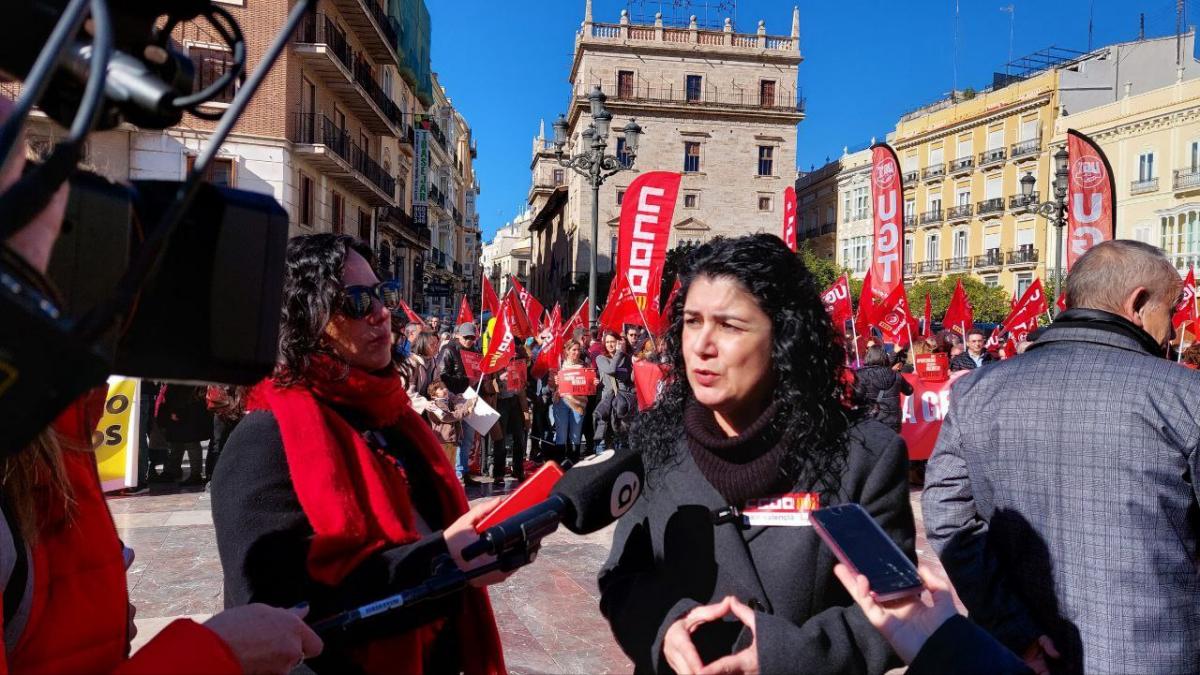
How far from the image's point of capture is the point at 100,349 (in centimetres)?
80

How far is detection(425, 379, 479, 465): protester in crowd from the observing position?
351 inches

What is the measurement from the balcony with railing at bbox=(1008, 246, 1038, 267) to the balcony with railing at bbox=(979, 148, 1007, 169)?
5614 millimetres

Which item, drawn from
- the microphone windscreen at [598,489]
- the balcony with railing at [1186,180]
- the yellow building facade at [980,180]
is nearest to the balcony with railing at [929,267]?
the yellow building facade at [980,180]

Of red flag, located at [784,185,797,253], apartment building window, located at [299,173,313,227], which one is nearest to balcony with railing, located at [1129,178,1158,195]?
red flag, located at [784,185,797,253]

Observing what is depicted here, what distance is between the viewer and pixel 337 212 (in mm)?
30312

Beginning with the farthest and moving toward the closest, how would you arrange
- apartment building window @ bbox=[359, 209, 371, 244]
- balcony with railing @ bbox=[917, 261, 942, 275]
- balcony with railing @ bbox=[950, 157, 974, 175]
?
balcony with railing @ bbox=[917, 261, 942, 275]
balcony with railing @ bbox=[950, 157, 974, 175]
apartment building window @ bbox=[359, 209, 371, 244]

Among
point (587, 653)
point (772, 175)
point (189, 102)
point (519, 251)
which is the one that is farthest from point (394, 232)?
point (519, 251)

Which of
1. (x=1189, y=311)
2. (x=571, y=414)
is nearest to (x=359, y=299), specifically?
(x=571, y=414)

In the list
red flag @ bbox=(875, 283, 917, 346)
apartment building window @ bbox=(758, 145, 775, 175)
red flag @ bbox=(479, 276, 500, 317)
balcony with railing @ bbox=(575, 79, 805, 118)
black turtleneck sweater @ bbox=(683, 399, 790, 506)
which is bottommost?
black turtleneck sweater @ bbox=(683, 399, 790, 506)

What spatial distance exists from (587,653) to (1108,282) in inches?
128

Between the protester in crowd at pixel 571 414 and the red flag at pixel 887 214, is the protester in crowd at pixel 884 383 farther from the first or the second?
the protester in crowd at pixel 571 414

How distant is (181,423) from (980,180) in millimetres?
54150

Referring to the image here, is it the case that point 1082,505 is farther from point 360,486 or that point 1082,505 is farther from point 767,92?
point 767,92

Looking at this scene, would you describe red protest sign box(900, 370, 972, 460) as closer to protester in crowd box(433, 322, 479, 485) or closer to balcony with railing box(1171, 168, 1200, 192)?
protester in crowd box(433, 322, 479, 485)
